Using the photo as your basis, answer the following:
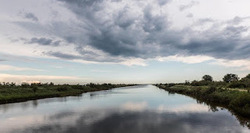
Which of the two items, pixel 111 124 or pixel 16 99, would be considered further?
pixel 16 99

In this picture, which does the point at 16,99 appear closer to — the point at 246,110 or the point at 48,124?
the point at 48,124

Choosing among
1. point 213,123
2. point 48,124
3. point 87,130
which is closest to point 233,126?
point 213,123

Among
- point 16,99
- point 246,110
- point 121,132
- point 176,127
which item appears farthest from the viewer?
point 16,99

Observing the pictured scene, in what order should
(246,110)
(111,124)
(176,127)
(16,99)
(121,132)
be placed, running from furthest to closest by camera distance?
1. (16,99)
2. (246,110)
3. (111,124)
4. (176,127)
5. (121,132)

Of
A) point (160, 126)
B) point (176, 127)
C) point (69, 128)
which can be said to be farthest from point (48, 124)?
point (176, 127)

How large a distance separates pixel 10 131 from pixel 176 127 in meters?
15.8

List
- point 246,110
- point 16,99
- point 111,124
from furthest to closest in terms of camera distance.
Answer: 1. point 16,99
2. point 246,110
3. point 111,124

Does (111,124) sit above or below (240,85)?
below

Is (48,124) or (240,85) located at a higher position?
(240,85)

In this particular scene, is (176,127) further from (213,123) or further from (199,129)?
(213,123)

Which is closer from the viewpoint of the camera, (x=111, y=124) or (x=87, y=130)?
(x=87, y=130)

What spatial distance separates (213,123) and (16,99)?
3967cm

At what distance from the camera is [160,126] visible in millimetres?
19031

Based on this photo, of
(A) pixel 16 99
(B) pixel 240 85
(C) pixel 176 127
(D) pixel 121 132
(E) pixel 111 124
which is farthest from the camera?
(B) pixel 240 85
